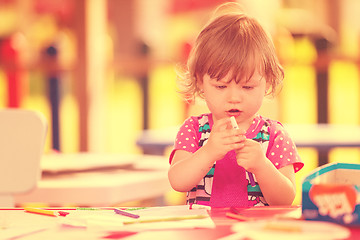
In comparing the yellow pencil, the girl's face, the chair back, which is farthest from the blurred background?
the yellow pencil

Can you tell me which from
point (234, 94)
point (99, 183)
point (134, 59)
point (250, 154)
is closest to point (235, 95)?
point (234, 94)

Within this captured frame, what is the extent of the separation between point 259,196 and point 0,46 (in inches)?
98.5

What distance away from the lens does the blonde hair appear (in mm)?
885

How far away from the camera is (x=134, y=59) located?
3123 millimetres

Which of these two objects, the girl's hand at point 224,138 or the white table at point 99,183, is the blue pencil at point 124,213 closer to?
the girl's hand at point 224,138

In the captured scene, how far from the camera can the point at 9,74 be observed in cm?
311

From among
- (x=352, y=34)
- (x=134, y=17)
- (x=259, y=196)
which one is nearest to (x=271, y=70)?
(x=259, y=196)

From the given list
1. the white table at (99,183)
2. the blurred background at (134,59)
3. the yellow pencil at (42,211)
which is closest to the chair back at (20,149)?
the white table at (99,183)

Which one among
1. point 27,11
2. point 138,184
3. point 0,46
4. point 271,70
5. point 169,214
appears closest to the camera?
point 169,214

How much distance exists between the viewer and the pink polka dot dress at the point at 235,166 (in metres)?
0.97

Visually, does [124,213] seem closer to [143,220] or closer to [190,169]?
[143,220]

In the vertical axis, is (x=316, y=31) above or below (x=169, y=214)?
above

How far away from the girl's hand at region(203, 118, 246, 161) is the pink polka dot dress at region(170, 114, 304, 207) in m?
0.14

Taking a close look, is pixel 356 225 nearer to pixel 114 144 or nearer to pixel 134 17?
pixel 134 17
